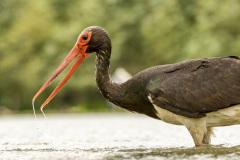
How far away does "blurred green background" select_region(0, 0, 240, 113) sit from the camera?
54.3m

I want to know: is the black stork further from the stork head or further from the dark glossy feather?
the stork head

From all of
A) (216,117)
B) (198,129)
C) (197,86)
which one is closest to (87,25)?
(197,86)

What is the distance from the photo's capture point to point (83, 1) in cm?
6894

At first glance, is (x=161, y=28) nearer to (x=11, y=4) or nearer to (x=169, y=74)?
(x=11, y=4)

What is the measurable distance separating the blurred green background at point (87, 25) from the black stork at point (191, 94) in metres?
40.3

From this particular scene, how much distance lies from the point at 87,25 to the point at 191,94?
166ft

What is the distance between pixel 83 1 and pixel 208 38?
61.4 feet

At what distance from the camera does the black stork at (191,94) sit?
11664mm

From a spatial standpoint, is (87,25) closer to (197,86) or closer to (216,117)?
(197,86)

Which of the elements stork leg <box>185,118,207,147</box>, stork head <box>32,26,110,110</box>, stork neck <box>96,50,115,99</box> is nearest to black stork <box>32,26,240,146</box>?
stork leg <box>185,118,207,147</box>

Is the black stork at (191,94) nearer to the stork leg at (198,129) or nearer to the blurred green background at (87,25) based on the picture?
the stork leg at (198,129)

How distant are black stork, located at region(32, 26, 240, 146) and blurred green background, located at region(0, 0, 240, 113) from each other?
40.3 metres

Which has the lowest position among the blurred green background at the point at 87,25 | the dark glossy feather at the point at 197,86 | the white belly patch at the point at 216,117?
the white belly patch at the point at 216,117

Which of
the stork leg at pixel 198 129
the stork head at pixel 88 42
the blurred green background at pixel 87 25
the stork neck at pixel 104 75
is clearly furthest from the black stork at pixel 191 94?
the blurred green background at pixel 87 25
